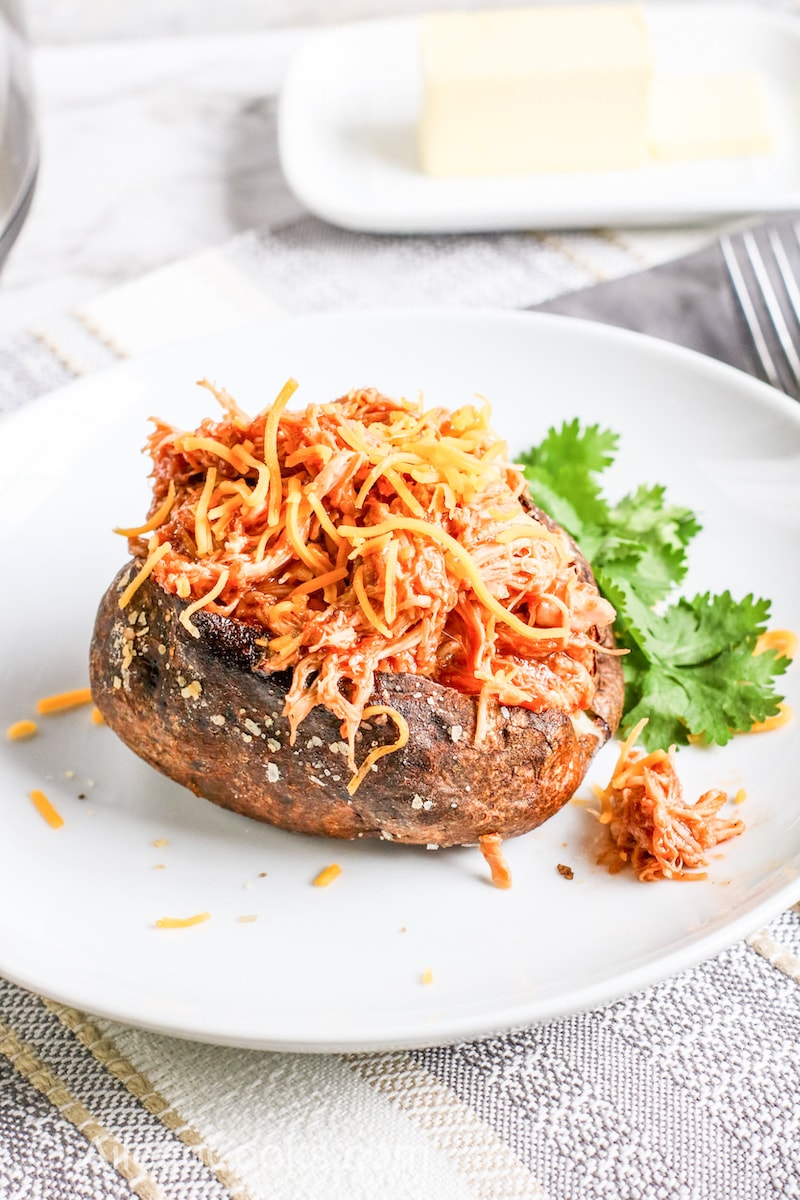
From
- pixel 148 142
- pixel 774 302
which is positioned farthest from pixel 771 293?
pixel 148 142

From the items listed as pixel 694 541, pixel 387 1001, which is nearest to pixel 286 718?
pixel 387 1001

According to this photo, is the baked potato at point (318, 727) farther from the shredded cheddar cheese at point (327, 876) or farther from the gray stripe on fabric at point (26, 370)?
the gray stripe on fabric at point (26, 370)

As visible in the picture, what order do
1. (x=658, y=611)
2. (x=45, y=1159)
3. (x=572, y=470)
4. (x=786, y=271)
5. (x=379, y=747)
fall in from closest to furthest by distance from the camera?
(x=45, y=1159), (x=379, y=747), (x=658, y=611), (x=572, y=470), (x=786, y=271)

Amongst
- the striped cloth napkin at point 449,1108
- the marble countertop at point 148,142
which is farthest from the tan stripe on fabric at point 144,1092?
the marble countertop at point 148,142

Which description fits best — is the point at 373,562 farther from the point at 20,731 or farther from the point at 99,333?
the point at 99,333

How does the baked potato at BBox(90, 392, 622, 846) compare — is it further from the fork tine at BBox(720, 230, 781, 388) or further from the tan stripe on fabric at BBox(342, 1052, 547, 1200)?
the fork tine at BBox(720, 230, 781, 388)

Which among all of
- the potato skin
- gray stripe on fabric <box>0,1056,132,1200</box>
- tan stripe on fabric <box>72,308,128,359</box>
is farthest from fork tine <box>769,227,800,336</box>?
gray stripe on fabric <box>0,1056,132,1200</box>
